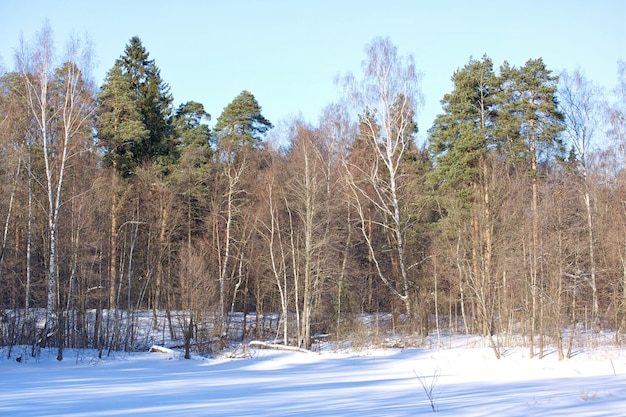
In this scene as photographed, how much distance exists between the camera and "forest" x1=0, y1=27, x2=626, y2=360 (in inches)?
784

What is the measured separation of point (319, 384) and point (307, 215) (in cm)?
1290

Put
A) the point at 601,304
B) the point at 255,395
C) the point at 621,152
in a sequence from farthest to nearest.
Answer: the point at 601,304
the point at 621,152
the point at 255,395

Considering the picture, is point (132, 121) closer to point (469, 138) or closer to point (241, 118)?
point (241, 118)

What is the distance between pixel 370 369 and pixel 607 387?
23.5 ft

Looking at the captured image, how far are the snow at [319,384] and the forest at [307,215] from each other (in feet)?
5.87

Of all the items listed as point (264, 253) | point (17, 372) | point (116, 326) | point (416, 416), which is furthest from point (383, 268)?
point (416, 416)

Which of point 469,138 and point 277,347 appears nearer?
point 277,347

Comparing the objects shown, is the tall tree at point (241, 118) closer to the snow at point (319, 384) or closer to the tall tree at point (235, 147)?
the tall tree at point (235, 147)

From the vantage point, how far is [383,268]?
3350 centimetres

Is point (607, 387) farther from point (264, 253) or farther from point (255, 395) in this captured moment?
point (264, 253)

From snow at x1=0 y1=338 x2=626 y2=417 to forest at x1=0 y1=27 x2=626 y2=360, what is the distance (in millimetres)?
1790

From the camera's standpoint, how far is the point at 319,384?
11602mm

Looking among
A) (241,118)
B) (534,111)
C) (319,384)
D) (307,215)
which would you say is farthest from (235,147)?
(319,384)

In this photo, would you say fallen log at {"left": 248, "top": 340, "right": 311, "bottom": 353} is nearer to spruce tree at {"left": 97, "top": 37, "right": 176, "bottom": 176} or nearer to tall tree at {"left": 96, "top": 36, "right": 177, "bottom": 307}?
tall tree at {"left": 96, "top": 36, "right": 177, "bottom": 307}
